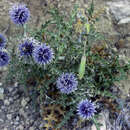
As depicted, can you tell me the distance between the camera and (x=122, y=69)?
2594 millimetres

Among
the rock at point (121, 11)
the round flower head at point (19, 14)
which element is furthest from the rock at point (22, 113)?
the rock at point (121, 11)

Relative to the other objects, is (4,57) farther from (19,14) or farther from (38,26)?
(38,26)

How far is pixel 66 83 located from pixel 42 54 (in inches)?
13.2

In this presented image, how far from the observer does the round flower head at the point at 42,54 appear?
2334mm

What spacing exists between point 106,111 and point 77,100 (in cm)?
39

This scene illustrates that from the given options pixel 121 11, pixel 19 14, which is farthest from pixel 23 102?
pixel 121 11

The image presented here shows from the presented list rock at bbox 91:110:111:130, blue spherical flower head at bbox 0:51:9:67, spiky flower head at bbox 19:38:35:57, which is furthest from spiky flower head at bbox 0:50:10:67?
rock at bbox 91:110:111:130

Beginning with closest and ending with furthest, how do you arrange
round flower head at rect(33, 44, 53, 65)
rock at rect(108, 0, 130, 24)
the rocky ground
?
round flower head at rect(33, 44, 53, 65) → the rocky ground → rock at rect(108, 0, 130, 24)

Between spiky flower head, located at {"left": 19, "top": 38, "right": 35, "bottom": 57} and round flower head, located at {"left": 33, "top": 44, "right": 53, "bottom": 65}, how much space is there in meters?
0.07

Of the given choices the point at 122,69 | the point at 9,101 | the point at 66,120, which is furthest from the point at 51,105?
the point at 122,69

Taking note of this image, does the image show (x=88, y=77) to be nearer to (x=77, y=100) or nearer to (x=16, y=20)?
(x=77, y=100)

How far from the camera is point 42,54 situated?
7.70 ft

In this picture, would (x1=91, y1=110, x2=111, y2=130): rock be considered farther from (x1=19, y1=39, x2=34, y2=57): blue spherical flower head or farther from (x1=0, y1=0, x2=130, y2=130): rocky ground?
(x1=19, y1=39, x2=34, y2=57): blue spherical flower head

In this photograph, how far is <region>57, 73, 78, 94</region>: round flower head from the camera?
2.39m
